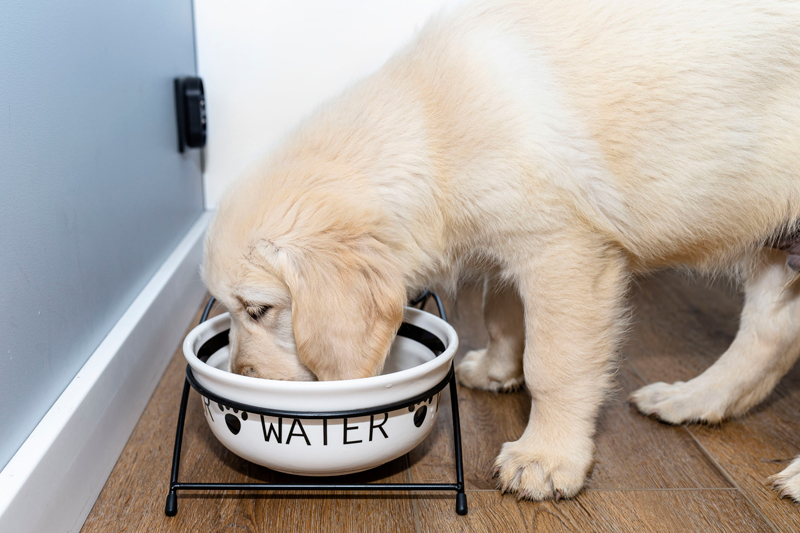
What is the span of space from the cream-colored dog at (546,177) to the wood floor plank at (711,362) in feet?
0.34

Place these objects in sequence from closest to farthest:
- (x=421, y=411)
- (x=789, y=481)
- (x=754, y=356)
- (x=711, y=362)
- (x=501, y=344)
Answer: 1. (x=421, y=411)
2. (x=789, y=481)
3. (x=754, y=356)
4. (x=501, y=344)
5. (x=711, y=362)

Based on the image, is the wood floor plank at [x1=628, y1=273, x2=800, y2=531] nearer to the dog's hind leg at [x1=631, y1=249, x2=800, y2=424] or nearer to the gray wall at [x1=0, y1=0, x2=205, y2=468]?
the dog's hind leg at [x1=631, y1=249, x2=800, y2=424]

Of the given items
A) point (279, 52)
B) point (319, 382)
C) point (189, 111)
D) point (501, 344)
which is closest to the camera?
point (319, 382)

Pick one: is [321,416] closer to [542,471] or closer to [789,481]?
[542,471]

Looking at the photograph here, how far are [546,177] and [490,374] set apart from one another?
785 mm

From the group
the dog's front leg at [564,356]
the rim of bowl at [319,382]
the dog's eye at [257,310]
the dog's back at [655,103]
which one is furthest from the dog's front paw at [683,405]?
the dog's eye at [257,310]

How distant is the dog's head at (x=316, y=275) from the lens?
1365 millimetres

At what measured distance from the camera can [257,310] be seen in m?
1.48

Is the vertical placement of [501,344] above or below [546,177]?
below

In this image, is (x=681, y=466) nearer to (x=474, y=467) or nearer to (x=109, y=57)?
(x=474, y=467)

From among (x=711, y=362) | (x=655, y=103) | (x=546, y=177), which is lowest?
(x=711, y=362)

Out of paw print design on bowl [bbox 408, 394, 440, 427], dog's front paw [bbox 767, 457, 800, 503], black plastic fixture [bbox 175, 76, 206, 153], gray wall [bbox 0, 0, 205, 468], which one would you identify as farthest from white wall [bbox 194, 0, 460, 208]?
dog's front paw [bbox 767, 457, 800, 503]

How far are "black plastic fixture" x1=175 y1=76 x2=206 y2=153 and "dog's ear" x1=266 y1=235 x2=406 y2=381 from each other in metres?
1.61

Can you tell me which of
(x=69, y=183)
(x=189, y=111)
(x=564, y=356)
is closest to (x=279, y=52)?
(x=189, y=111)
